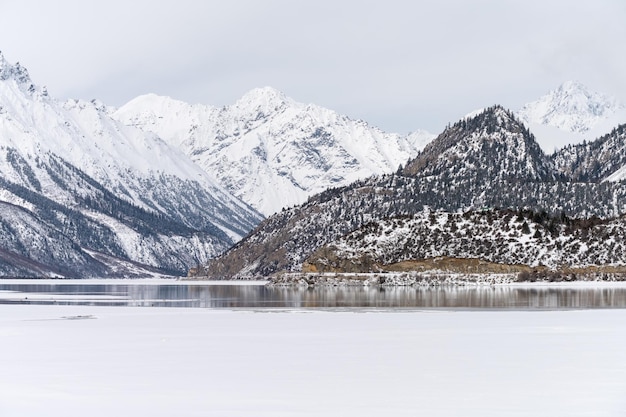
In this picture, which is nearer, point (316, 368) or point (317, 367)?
point (316, 368)

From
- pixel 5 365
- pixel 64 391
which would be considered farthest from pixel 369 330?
pixel 64 391

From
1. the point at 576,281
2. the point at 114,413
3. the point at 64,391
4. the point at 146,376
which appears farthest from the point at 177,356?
the point at 576,281

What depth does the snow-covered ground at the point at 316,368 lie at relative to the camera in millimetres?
39500

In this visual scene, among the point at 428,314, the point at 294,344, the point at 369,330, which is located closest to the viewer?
the point at 294,344

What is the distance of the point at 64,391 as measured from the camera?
42938mm

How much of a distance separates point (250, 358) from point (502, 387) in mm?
14731

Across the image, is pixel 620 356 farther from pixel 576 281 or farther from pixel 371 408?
pixel 576 281

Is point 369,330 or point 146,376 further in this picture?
point 369,330

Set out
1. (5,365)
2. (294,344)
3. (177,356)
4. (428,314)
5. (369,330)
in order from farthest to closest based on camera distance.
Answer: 1. (428,314)
2. (369,330)
3. (294,344)
4. (177,356)
5. (5,365)

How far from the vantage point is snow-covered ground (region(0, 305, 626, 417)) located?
130 ft

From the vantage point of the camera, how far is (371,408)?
127ft

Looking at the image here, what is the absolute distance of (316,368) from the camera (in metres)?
49.7

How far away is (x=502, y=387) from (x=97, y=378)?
1652 cm

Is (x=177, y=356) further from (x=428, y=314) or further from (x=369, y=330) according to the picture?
(x=428, y=314)
